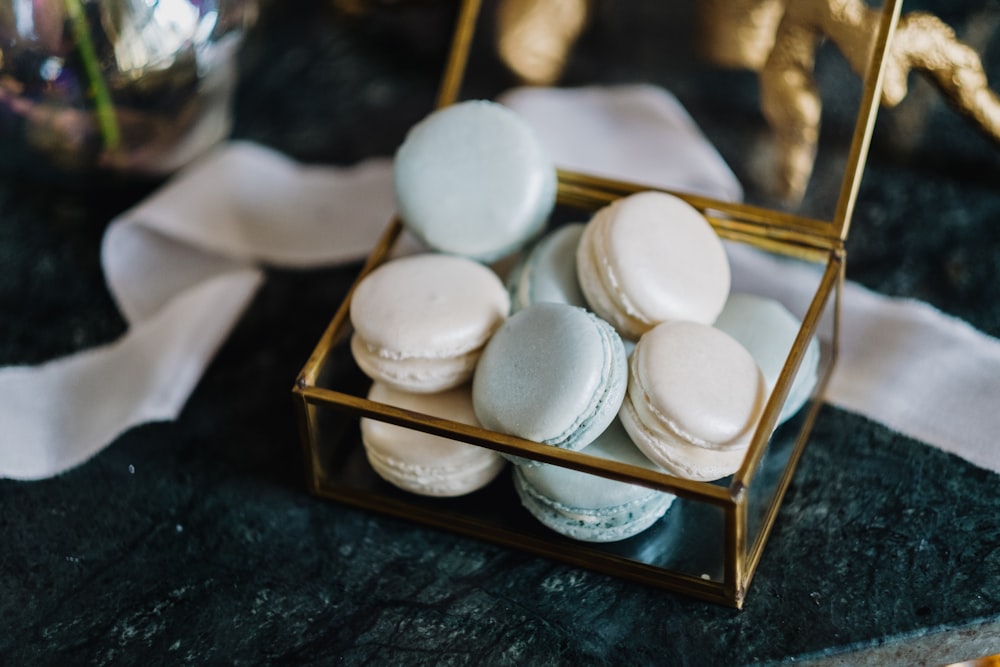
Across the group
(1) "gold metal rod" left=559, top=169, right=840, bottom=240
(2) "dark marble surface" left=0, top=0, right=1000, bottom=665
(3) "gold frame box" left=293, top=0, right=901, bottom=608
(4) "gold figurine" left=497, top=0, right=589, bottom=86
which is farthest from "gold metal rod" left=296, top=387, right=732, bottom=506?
(4) "gold figurine" left=497, top=0, right=589, bottom=86

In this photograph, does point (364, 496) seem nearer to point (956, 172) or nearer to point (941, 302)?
point (941, 302)

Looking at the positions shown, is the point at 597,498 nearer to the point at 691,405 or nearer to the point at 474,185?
the point at 691,405

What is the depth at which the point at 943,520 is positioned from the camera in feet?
2.26

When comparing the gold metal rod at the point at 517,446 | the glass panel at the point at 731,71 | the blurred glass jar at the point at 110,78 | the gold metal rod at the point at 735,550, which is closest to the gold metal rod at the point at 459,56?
the glass panel at the point at 731,71

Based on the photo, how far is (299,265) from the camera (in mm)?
900

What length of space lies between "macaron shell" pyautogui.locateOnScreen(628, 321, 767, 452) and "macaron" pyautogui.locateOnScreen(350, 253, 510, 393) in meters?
0.10

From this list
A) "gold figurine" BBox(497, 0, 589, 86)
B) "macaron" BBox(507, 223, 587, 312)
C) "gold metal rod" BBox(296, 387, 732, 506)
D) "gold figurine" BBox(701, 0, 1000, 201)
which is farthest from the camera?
"gold figurine" BBox(497, 0, 589, 86)

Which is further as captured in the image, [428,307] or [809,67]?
[809,67]

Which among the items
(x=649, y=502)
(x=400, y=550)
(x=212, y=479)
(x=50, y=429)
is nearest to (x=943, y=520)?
(x=649, y=502)

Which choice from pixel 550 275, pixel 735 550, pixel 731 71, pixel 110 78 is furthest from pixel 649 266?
pixel 110 78

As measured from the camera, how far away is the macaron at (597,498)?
63 centimetres

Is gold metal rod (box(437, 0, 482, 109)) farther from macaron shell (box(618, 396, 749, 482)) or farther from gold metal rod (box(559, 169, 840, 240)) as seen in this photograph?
macaron shell (box(618, 396, 749, 482))

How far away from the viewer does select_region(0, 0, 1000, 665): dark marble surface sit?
64 centimetres

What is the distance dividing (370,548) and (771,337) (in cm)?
27
